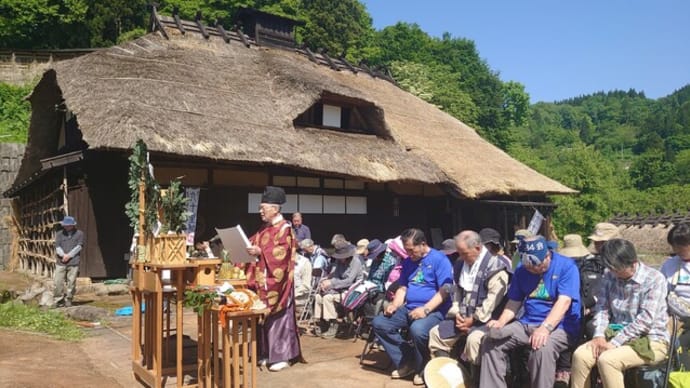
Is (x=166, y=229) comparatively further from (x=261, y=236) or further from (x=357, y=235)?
(x=357, y=235)

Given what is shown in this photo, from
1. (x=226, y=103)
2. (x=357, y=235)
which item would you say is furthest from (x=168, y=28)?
(x=357, y=235)

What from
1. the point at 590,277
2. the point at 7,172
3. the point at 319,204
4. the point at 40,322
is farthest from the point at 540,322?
the point at 7,172

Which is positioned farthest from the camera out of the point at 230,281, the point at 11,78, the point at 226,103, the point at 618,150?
the point at 618,150

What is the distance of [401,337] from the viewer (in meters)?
5.36

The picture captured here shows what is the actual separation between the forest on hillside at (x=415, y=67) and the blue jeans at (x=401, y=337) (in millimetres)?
17823

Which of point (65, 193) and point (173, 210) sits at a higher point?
point (65, 193)

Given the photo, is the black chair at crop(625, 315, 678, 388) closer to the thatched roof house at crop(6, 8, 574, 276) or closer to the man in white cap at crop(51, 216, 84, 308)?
the thatched roof house at crop(6, 8, 574, 276)

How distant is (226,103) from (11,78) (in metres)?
18.6

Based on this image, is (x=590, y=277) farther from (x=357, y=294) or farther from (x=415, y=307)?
(x=357, y=294)

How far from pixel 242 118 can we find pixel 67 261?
4.04 meters

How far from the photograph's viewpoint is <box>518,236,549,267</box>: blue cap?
4.21 metres

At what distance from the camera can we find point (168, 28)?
1375 centimetres

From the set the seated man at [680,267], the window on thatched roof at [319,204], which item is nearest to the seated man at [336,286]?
the seated man at [680,267]

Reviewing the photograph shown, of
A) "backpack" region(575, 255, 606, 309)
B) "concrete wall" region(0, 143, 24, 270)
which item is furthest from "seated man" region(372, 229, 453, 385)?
"concrete wall" region(0, 143, 24, 270)
